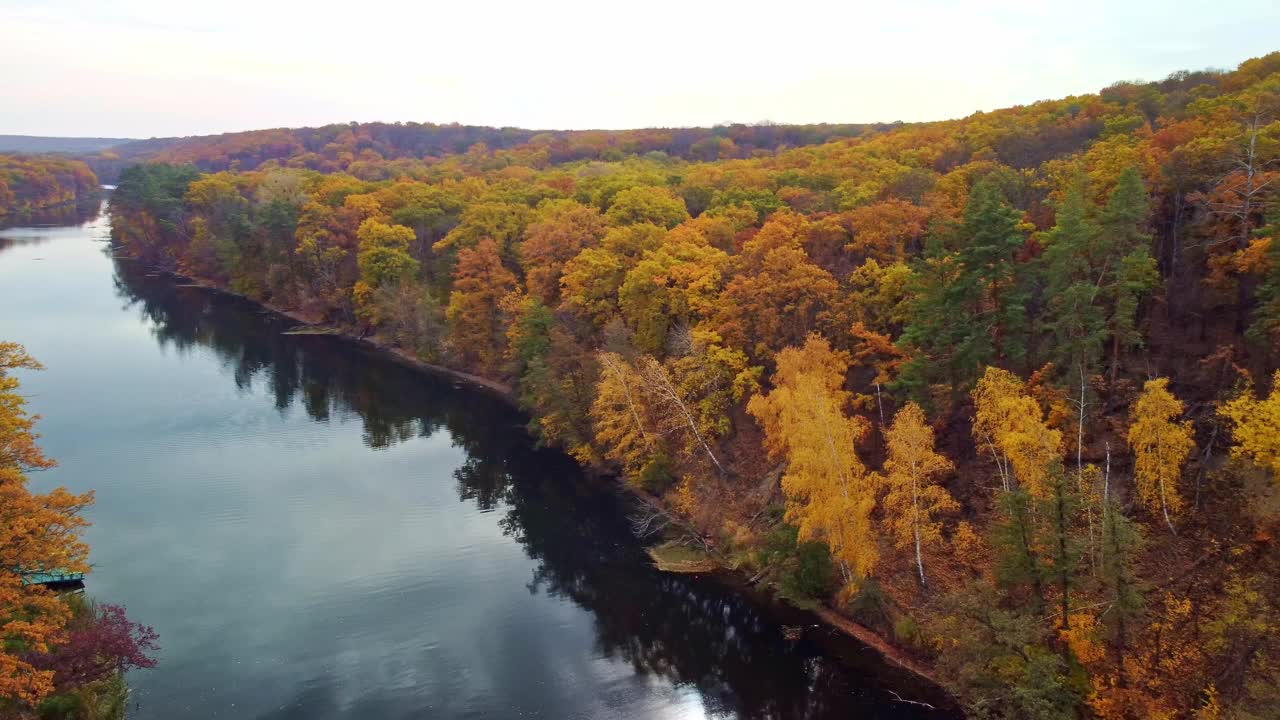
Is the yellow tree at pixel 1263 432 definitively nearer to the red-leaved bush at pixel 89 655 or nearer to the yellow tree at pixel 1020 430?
the yellow tree at pixel 1020 430

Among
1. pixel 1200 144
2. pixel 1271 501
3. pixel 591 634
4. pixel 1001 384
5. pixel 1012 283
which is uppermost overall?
pixel 1200 144

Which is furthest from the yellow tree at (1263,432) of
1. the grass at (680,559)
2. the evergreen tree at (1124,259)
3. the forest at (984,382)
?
the grass at (680,559)

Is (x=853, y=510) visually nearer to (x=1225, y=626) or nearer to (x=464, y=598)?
(x=1225, y=626)

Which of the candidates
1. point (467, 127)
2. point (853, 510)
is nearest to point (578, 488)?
point (853, 510)

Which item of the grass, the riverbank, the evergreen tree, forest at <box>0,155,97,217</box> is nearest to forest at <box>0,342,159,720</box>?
the grass

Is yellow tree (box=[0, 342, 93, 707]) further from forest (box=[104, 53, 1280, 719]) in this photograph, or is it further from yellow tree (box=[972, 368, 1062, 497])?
yellow tree (box=[972, 368, 1062, 497])
